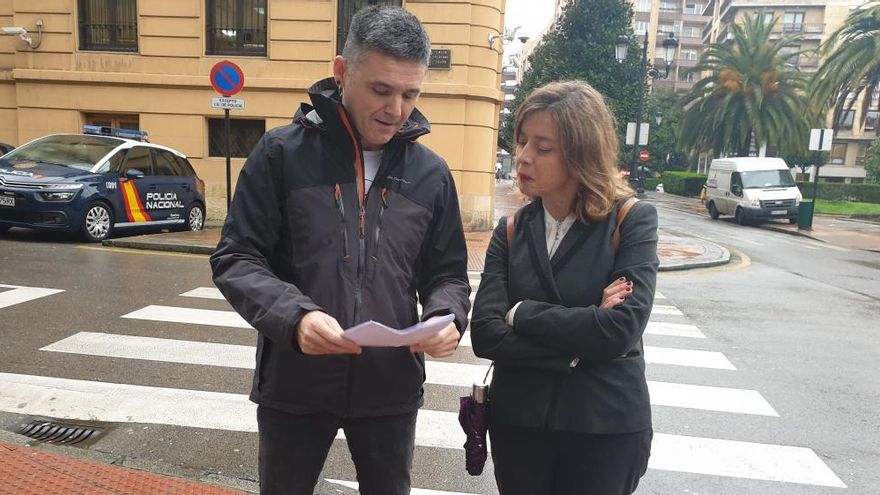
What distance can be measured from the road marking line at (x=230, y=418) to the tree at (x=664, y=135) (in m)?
51.4

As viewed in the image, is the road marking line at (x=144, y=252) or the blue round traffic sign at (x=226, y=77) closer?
the road marking line at (x=144, y=252)

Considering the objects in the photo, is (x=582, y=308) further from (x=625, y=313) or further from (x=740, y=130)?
(x=740, y=130)

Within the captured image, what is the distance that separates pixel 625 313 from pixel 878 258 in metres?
16.4

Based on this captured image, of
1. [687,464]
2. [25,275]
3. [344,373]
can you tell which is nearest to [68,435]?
[344,373]

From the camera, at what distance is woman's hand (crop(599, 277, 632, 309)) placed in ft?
5.98

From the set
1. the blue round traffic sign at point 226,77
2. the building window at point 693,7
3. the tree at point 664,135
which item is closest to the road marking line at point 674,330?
the blue round traffic sign at point 226,77

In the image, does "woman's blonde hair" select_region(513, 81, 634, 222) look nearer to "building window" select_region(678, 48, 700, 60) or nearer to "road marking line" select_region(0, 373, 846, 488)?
"road marking line" select_region(0, 373, 846, 488)

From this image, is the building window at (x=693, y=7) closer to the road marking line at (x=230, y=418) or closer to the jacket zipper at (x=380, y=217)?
the road marking line at (x=230, y=418)

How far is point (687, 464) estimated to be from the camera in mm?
3689

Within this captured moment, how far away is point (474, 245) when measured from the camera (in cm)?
1262

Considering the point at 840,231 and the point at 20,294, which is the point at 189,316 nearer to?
the point at 20,294

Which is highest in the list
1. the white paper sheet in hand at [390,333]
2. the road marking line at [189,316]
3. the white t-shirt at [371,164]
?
the white t-shirt at [371,164]

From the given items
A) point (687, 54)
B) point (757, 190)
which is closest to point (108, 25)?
point (757, 190)

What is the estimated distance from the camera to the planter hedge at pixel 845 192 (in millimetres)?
40456
